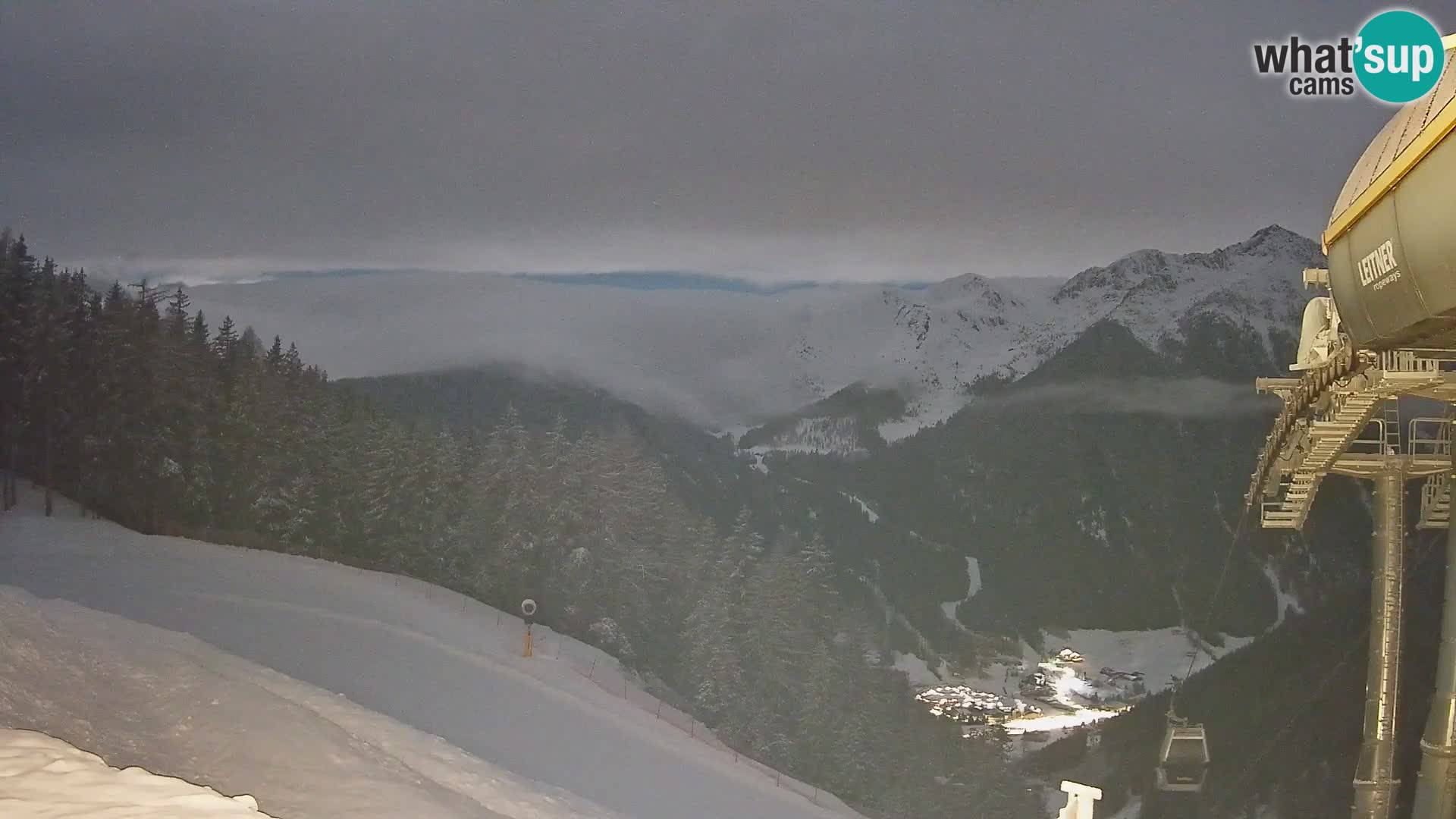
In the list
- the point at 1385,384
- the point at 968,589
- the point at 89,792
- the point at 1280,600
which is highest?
the point at 1385,384

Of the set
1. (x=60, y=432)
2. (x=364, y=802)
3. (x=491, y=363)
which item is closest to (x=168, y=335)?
(x=60, y=432)

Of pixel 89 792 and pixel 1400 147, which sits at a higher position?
pixel 1400 147

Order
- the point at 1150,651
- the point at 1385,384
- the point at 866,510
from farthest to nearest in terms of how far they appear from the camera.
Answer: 1. the point at 866,510
2. the point at 1150,651
3. the point at 1385,384

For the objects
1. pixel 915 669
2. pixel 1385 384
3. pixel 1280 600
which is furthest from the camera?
pixel 915 669

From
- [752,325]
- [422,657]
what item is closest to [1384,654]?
[422,657]

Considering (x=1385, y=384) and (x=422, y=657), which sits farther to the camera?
(x=422, y=657)

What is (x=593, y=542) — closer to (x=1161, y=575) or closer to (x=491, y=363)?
(x=491, y=363)

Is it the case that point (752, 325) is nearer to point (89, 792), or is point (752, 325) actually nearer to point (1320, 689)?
point (1320, 689)

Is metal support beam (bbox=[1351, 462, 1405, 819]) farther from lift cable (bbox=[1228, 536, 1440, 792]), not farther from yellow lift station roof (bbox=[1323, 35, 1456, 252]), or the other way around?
lift cable (bbox=[1228, 536, 1440, 792])
